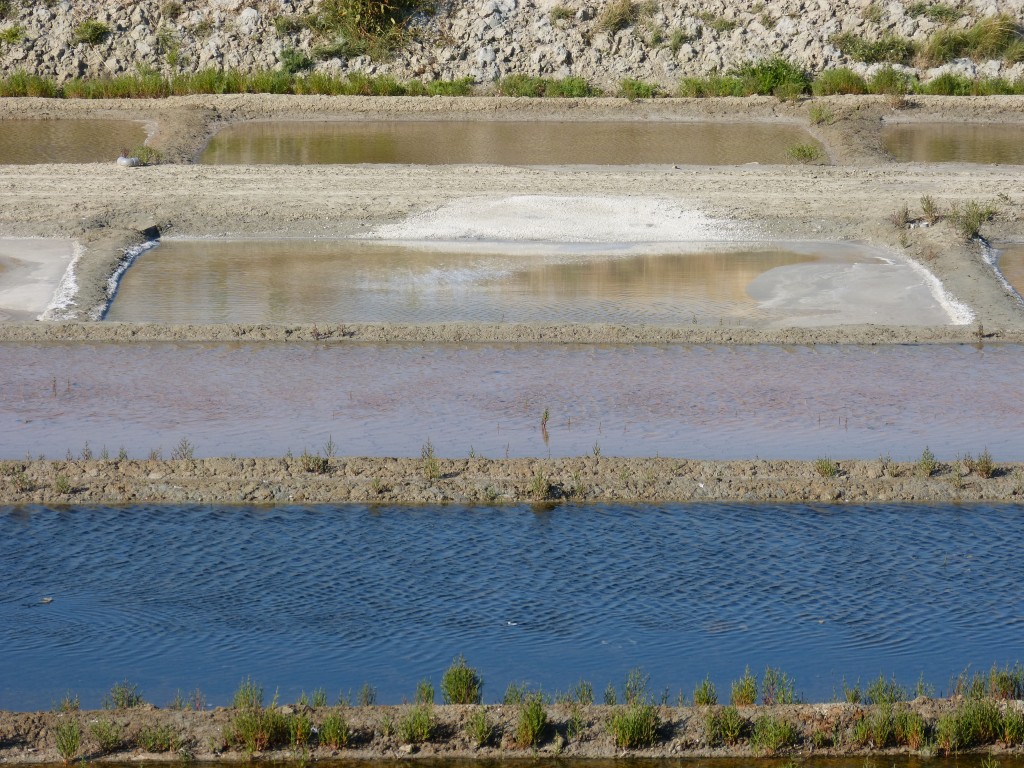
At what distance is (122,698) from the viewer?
22.7 feet

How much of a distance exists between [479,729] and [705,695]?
1135mm

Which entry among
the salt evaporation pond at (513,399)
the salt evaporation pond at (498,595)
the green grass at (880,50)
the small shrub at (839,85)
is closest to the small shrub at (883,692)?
the salt evaporation pond at (498,595)

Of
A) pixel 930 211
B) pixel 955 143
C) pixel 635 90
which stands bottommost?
pixel 930 211

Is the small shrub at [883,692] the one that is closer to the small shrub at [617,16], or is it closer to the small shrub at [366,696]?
the small shrub at [366,696]

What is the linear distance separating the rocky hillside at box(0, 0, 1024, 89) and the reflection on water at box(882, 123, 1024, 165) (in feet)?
14.2

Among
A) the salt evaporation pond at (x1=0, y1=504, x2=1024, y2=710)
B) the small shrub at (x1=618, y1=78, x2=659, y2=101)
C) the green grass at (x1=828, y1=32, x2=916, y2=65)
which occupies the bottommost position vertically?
the salt evaporation pond at (x1=0, y1=504, x2=1024, y2=710)

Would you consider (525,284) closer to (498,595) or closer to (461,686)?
(498,595)

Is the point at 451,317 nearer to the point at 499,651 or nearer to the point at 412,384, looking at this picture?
the point at 412,384

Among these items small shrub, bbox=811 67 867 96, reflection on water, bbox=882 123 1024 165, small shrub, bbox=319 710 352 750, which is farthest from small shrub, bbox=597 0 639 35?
small shrub, bbox=319 710 352 750

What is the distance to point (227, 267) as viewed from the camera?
16.6m

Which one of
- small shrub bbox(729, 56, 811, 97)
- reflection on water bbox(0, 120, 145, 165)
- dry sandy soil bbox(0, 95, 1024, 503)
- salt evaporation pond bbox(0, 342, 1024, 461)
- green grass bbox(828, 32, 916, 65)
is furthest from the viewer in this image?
green grass bbox(828, 32, 916, 65)

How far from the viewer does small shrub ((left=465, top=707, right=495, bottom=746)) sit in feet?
21.8

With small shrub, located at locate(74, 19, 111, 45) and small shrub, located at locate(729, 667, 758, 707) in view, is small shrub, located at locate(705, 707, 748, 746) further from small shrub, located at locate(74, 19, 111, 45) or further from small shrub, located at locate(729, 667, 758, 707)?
small shrub, located at locate(74, 19, 111, 45)

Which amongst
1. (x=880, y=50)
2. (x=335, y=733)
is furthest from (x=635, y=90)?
(x=335, y=733)
